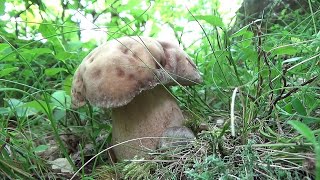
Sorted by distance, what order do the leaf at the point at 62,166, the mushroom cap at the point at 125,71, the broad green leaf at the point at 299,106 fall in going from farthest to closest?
the leaf at the point at 62,166 → the mushroom cap at the point at 125,71 → the broad green leaf at the point at 299,106

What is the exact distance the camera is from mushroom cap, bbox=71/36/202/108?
154 centimetres

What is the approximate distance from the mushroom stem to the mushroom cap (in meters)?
0.18

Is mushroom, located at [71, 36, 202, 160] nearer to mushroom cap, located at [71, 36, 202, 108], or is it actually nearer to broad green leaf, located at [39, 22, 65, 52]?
mushroom cap, located at [71, 36, 202, 108]

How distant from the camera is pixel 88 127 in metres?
2.00

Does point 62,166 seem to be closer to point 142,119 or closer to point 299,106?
point 142,119

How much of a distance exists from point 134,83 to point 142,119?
29 centimetres

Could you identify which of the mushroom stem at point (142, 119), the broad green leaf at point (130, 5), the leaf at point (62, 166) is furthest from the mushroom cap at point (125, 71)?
the broad green leaf at point (130, 5)

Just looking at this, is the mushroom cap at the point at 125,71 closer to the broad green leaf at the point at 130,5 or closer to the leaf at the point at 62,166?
the leaf at the point at 62,166

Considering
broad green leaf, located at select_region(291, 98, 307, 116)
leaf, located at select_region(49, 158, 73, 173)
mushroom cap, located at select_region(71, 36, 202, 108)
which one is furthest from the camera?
leaf, located at select_region(49, 158, 73, 173)

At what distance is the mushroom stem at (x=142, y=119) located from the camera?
5.75 ft

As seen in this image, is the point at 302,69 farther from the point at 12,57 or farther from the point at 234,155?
the point at 12,57

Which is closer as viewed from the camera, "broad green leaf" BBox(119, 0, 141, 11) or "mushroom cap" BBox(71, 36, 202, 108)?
"mushroom cap" BBox(71, 36, 202, 108)

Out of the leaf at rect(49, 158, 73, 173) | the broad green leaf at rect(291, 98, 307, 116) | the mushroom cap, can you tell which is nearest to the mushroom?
the mushroom cap

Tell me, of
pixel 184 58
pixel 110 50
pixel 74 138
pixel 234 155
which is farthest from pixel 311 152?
pixel 74 138
